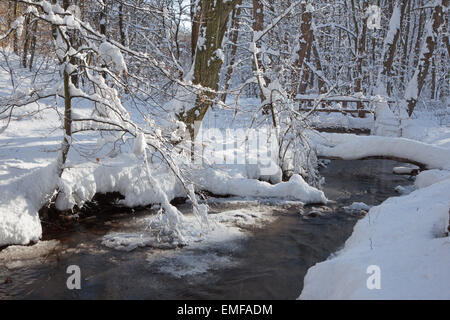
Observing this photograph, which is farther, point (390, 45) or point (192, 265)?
point (390, 45)

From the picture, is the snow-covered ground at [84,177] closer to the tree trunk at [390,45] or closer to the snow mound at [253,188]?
the snow mound at [253,188]

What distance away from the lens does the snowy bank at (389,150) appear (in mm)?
10195

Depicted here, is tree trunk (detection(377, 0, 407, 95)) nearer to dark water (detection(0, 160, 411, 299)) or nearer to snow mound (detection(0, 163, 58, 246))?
dark water (detection(0, 160, 411, 299))

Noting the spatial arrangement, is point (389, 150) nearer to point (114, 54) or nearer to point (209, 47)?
point (209, 47)

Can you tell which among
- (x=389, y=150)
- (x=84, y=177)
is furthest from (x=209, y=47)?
(x=389, y=150)

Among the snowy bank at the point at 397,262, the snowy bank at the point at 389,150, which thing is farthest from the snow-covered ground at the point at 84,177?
the snowy bank at the point at 397,262

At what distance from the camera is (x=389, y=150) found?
35.0ft

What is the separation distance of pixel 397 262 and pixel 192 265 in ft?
9.47

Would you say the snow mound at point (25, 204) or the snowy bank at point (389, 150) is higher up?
the snowy bank at point (389, 150)

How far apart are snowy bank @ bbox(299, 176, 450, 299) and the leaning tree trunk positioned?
40.3 ft

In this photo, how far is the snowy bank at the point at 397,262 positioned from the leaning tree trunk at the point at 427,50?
12.3 meters

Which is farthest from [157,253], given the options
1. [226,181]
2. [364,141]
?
[364,141]

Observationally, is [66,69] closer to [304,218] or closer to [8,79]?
[304,218]
